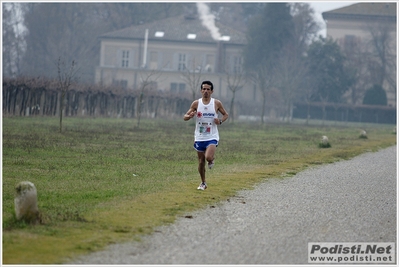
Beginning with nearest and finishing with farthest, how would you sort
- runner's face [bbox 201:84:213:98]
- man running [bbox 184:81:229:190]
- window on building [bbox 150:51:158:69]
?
runner's face [bbox 201:84:213:98]
man running [bbox 184:81:229:190]
window on building [bbox 150:51:158:69]

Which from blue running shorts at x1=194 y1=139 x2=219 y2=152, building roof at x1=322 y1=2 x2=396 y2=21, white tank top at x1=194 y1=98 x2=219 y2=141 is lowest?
blue running shorts at x1=194 y1=139 x2=219 y2=152

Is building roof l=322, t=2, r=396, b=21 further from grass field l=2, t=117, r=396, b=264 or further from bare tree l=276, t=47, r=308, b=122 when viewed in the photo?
grass field l=2, t=117, r=396, b=264

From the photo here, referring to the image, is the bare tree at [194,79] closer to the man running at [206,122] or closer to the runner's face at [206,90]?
the man running at [206,122]

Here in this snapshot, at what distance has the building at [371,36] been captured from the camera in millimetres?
103438

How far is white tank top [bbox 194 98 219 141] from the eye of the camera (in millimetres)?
15259

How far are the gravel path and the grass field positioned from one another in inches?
14.5

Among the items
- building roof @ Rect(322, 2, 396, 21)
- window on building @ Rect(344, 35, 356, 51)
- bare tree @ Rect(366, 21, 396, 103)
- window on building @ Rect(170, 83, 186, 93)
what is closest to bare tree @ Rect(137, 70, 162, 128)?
window on building @ Rect(170, 83, 186, 93)

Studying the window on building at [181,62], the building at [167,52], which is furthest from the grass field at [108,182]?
the window on building at [181,62]

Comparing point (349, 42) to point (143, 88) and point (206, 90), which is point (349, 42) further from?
point (206, 90)

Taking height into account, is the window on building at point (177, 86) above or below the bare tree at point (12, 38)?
below

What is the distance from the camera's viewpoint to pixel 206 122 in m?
15.4

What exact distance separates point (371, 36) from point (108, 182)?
94.5 metres

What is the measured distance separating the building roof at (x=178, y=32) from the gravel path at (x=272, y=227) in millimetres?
84458

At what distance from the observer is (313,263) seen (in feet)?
30.2
